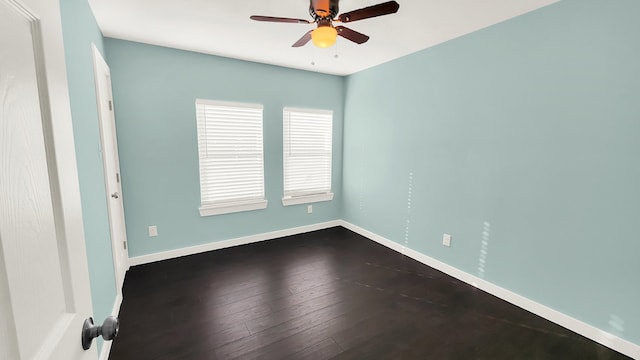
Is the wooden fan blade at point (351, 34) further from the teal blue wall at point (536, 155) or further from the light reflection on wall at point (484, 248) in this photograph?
the light reflection on wall at point (484, 248)

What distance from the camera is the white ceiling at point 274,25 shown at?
2.19m

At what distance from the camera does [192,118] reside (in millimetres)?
3348

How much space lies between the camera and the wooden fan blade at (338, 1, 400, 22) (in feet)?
5.57

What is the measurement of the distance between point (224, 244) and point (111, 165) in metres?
1.66

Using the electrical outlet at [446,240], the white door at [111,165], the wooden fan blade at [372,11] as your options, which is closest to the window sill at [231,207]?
the white door at [111,165]

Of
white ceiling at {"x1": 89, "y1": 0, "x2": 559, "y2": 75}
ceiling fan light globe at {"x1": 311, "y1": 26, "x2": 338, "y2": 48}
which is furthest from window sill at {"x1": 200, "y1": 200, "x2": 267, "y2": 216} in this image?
ceiling fan light globe at {"x1": 311, "y1": 26, "x2": 338, "y2": 48}

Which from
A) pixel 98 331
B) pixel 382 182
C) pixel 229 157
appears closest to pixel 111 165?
Result: pixel 229 157

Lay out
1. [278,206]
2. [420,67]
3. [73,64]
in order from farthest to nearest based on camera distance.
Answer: [278,206] < [420,67] < [73,64]

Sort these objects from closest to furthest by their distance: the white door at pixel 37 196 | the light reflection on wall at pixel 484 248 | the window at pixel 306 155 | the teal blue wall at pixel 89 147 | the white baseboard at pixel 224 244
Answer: the white door at pixel 37 196, the teal blue wall at pixel 89 147, the light reflection on wall at pixel 484 248, the white baseboard at pixel 224 244, the window at pixel 306 155

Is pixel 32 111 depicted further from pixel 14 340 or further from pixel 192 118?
pixel 192 118

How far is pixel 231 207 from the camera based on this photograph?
3.74m

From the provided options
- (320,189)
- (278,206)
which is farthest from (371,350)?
(320,189)

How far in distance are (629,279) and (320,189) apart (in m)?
3.44

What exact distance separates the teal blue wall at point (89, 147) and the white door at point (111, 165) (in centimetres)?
10
